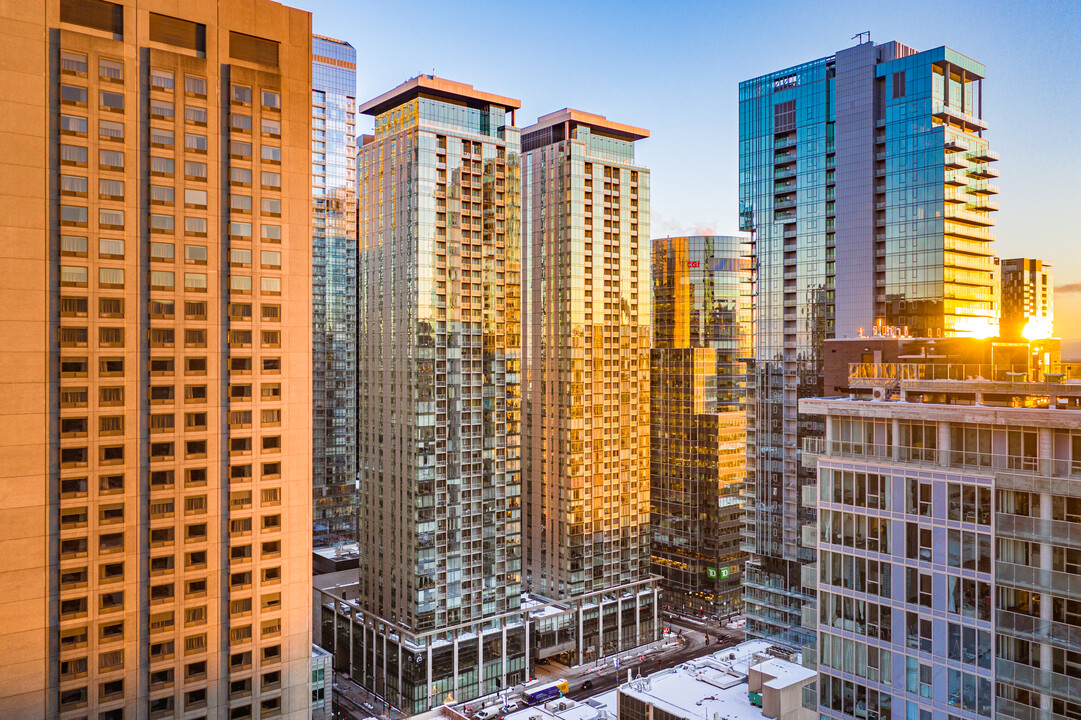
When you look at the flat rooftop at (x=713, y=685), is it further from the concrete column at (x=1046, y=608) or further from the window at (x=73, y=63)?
the window at (x=73, y=63)

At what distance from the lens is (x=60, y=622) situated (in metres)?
54.5

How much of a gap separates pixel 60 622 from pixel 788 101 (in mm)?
113395

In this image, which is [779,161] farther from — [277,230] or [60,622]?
[60,622]

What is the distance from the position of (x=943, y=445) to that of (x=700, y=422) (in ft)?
402

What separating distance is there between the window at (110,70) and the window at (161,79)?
2.19 meters

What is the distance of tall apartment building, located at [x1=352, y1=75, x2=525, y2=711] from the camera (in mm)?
117625

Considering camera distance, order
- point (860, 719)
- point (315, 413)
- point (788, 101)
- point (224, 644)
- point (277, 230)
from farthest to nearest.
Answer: point (315, 413)
point (788, 101)
point (277, 230)
point (224, 644)
point (860, 719)

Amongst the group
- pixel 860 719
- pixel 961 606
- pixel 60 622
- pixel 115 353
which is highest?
pixel 115 353

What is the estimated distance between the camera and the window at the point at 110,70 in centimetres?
5747

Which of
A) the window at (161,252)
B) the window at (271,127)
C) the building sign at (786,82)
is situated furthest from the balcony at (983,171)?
the window at (161,252)

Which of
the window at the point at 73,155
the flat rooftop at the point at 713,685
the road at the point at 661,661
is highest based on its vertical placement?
the window at the point at 73,155

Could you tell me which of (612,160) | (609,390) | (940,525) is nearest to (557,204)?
(612,160)

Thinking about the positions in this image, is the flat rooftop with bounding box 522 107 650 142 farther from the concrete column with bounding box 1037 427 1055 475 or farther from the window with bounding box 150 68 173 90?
the concrete column with bounding box 1037 427 1055 475

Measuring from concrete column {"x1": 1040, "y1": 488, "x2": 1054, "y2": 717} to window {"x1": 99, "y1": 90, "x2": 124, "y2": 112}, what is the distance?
69667 mm
